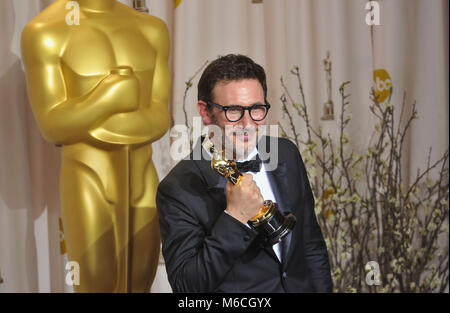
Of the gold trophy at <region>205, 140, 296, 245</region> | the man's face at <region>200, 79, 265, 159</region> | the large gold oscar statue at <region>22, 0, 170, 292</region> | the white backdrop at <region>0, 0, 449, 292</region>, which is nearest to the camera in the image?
the gold trophy at <region>205, 140, 296, 245</region>

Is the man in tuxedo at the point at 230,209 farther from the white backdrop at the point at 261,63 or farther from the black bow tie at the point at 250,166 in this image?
the white backdrop at the point at 261,63

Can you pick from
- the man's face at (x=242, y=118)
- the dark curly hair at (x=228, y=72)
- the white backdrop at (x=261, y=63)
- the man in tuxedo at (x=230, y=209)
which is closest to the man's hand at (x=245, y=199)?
the man in tuxedo at (x=230, y=209)

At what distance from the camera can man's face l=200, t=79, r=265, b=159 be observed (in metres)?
1.21

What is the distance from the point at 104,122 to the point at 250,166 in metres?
0.55

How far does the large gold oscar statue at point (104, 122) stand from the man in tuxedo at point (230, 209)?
0.40 m

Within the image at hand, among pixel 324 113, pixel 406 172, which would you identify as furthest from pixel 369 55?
pixel 406 172

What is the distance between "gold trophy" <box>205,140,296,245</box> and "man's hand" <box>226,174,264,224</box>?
1cm

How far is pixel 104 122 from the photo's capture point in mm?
1620

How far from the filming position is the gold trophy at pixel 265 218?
3.58 ft

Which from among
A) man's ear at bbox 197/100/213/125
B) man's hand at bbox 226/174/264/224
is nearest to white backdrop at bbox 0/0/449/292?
man's ear at bbox 197/100/213/125

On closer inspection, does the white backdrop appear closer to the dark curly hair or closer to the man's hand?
the dark curly hair
